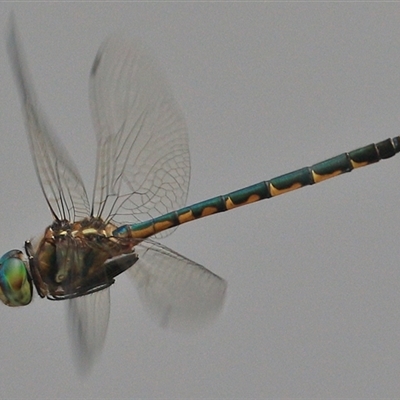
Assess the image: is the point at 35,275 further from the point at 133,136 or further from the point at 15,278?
the point at 133,136

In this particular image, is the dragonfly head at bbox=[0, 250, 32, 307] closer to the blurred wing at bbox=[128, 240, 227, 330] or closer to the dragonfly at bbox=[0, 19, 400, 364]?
the dragonfly at bbox=[0, 19, 400, 364]

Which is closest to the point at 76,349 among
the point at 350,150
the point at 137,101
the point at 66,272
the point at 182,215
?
the point at 66,272

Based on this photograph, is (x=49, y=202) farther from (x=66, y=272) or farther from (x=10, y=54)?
(x=10, y=54)

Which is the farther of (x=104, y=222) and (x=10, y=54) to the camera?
(x=104, y=222)

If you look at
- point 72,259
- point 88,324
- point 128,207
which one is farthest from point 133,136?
point 88,324

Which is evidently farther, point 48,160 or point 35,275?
point 35,275

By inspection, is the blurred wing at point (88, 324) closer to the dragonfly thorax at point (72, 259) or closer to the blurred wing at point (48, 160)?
the dragonfly thorax at point (72, 259)

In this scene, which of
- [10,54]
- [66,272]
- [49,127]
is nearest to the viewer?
[10,54]
